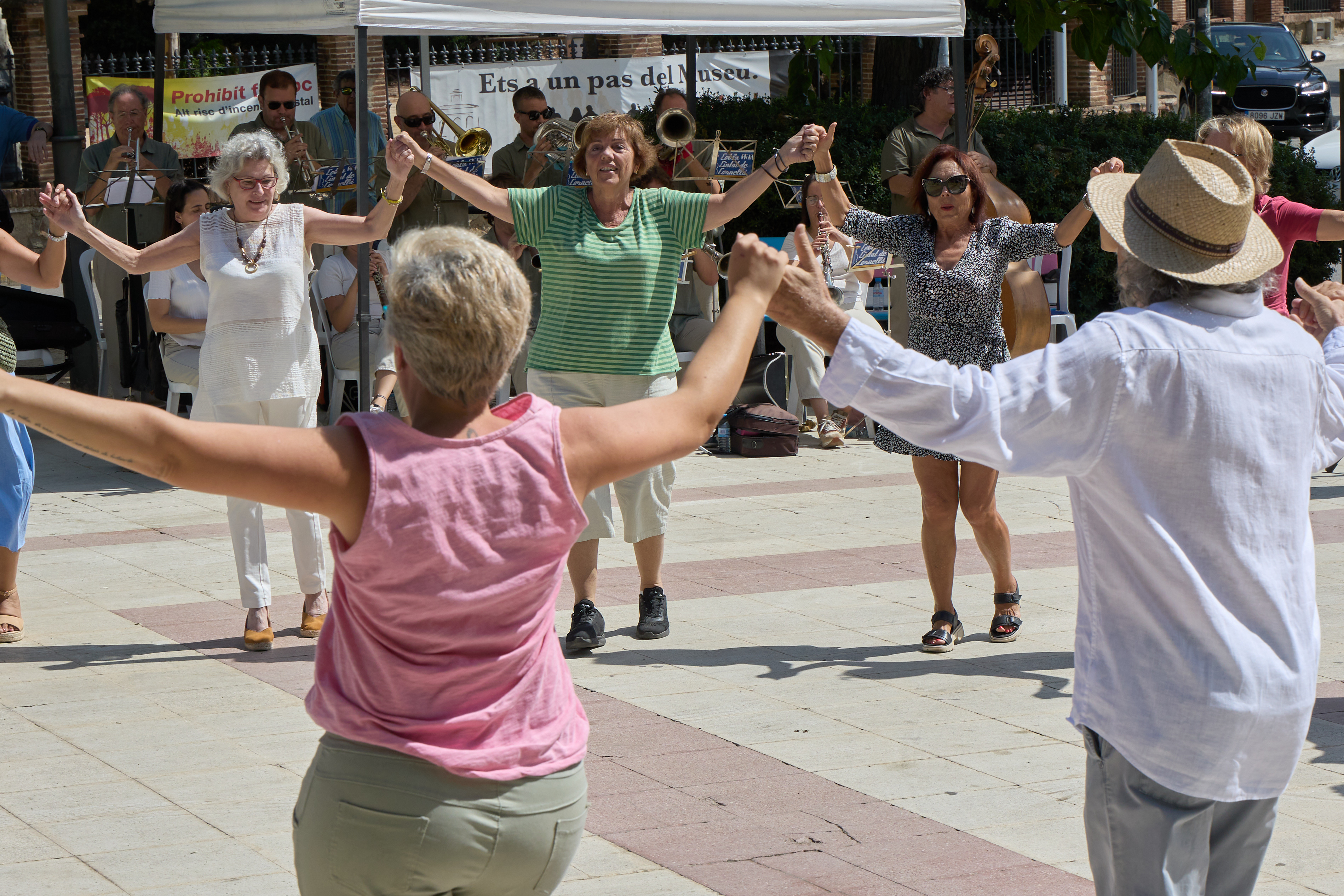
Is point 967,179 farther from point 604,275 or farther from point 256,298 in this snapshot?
point 256,298

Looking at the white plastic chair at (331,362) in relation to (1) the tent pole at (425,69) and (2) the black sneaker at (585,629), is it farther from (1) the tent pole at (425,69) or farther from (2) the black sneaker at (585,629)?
(2) the black sneaker at (585,629)

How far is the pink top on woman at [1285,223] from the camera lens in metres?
6.05

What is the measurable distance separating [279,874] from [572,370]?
8.32 feet

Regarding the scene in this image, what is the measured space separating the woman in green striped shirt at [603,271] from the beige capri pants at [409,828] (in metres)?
3.60

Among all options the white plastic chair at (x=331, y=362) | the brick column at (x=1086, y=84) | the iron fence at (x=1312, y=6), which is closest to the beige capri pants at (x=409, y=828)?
the white plastic chair at (x=331, y=362)

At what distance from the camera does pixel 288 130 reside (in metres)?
11.2

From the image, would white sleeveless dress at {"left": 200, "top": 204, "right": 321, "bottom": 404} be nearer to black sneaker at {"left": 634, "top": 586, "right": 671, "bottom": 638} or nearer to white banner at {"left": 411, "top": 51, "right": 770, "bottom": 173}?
black sneaker at {"left": 634, "top": 586, "right": 671, "bottom": 638}

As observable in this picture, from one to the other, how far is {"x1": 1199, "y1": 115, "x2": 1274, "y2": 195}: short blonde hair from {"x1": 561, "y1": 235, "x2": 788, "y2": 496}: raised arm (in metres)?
3.64

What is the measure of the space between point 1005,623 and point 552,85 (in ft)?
54.4

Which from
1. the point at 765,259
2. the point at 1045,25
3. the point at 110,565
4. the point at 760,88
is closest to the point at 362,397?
the point at 110,565

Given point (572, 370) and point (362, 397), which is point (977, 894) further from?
point (362, 397)

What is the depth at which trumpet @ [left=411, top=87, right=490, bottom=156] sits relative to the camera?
10.2 meters

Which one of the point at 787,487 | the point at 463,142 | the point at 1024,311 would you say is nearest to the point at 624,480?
the point at 1024,311

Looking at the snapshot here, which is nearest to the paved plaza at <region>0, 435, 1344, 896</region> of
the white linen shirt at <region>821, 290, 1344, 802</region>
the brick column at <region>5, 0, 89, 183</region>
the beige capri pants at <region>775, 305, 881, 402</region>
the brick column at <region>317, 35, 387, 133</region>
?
the white linen shirt at <region>821, 290, 1344, 802</region>
